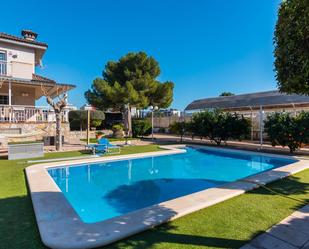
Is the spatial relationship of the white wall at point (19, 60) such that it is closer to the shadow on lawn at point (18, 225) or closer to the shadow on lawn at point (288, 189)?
the shadow on lawn at point (18, 225)

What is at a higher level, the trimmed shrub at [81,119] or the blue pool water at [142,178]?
the trimmed shrub at [81,119]

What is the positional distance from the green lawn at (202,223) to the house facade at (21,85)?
1128 cm

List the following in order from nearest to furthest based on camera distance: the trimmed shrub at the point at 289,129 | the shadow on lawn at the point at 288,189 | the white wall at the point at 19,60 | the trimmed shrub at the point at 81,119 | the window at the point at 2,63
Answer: the shadow on lawn at the point at 288,189 → the trimmed shrub at the point at 289,129 → the window at the point at 2,63 → the white wall at the point at 19,60 → the trimmed shrub at the point at 81,119

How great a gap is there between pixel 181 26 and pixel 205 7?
12.3ft

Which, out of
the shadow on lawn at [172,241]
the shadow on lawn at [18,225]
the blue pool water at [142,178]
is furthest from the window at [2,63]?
the shadow on lawn at [172,241]

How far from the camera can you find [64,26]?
856 inches

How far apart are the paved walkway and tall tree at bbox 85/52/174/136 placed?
21317 mm

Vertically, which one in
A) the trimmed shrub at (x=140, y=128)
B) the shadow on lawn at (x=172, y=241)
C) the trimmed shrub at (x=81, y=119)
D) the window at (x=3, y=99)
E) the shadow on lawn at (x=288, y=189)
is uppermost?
the window at (x=3, y=99)

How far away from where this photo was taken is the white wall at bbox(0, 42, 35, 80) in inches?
674

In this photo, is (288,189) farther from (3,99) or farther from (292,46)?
(3,99)

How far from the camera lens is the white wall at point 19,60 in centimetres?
1711

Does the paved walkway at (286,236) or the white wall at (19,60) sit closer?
the paved walkway at (286,236)

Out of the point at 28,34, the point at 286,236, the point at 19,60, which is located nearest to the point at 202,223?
the point at 286,236

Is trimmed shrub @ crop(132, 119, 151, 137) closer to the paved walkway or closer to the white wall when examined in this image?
the white wall
